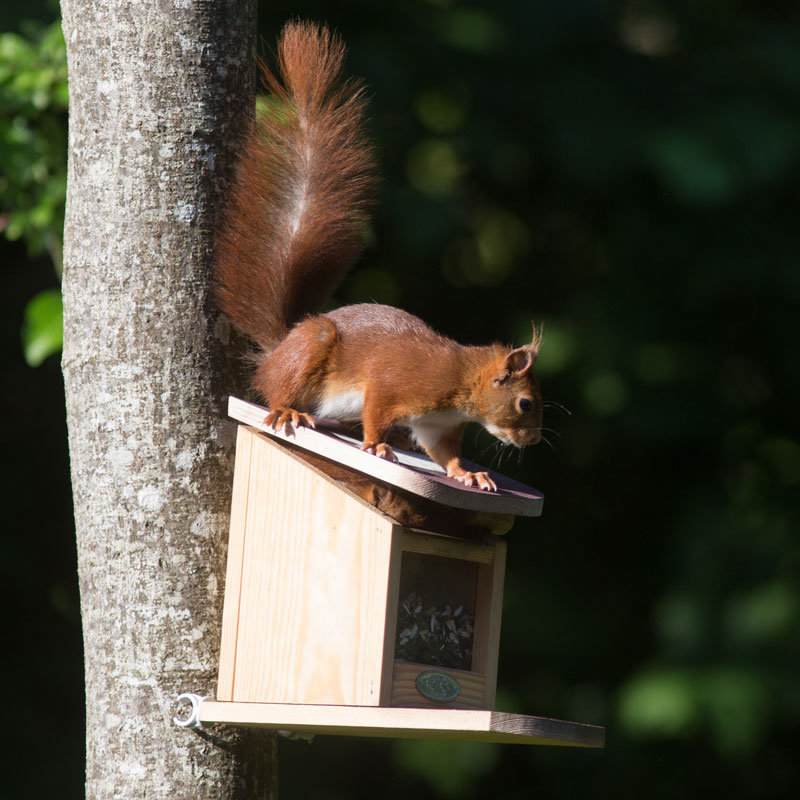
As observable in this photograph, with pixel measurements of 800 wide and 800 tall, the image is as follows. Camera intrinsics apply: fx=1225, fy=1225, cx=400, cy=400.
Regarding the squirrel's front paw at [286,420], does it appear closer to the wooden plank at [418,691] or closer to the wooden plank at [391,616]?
the wooden plank at [391,616]

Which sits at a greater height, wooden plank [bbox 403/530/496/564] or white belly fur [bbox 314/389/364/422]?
white belly fur [bbox 314/389/364/422]

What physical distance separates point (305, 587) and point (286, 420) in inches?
9.3

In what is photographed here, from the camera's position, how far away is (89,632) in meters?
1.81

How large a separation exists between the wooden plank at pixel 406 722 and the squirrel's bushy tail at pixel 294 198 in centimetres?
53

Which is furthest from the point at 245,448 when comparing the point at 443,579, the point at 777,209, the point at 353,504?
the point at 777,209

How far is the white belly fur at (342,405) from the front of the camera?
180 cm

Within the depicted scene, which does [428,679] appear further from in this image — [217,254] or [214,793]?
[217,254]

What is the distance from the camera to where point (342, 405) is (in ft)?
5.95

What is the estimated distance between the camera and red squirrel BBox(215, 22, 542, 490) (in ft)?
5.78

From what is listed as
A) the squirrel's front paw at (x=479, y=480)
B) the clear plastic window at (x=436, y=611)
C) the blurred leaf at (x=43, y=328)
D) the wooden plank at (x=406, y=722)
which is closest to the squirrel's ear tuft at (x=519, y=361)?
the squirrel's front paw at (x=479, y=480)

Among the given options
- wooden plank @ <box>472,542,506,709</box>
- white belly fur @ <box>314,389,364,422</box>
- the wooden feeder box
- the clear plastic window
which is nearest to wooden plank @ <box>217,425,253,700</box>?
the wooden feeder box

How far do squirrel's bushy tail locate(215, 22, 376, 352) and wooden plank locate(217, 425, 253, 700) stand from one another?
19 cm

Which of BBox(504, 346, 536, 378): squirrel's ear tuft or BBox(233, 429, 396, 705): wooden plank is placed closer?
BBox(233, 429, 396, 705): wooden plank

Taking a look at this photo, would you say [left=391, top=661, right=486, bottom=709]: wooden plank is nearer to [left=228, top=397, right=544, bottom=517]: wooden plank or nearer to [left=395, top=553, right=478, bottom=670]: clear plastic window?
[left=395, top=553, right=478, bottom=670]: clear plastic window
